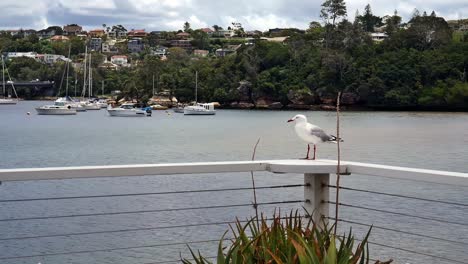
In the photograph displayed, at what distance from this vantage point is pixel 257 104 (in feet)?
328

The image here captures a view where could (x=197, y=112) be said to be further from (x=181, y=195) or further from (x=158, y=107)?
(x=181, y=195)

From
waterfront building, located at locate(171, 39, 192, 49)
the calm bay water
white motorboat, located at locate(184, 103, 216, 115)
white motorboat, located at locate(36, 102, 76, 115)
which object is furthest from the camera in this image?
waterfront building, located at locate(171, 39, 192, 49)

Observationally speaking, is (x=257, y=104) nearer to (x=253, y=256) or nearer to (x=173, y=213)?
(x=173, y=213)

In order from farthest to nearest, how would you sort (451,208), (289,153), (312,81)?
(312,81) → (289,153) → (451,208)

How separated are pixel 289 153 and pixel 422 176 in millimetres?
32353

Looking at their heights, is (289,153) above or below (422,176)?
below

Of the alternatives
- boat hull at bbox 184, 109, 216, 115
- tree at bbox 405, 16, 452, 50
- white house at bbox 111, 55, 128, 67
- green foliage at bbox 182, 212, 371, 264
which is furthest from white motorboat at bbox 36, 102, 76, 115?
green foliage at bbox 182, 212, 371, 264

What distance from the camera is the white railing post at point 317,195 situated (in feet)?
12.0

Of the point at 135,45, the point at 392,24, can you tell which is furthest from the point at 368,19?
the point at 135,45

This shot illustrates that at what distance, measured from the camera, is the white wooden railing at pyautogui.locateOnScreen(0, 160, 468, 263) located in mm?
3326

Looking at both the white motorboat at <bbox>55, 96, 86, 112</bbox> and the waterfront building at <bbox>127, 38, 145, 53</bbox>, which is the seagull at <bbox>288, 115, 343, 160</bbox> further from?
the waterfront building at <bbox>127, 38, 145, 53</bbox>

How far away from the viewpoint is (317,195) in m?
3.69

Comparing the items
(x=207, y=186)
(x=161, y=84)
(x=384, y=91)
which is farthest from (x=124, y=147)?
(x=161, y=84)

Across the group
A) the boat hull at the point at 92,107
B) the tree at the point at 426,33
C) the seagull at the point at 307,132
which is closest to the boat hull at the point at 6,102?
the boat hull at the point at 92,107
